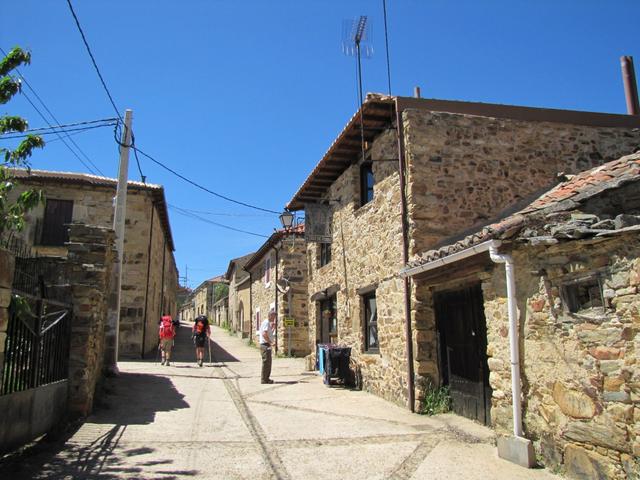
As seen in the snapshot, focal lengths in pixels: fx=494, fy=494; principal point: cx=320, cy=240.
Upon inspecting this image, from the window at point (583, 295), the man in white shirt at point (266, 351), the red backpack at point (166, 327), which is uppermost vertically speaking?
the window at point (583, 295)

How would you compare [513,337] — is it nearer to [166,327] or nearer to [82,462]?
[82,462]

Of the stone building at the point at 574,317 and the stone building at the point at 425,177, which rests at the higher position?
the stone building at the point at 425,177

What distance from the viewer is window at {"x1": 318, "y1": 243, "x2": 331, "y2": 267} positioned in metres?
13.7

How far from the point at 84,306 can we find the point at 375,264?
534cm

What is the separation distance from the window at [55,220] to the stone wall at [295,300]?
7400mm

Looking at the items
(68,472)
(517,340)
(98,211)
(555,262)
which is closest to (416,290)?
(517,340)

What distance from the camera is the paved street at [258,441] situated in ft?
16.1

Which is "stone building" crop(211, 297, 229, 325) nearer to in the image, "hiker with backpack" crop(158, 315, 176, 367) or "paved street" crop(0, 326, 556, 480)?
"hiker with backpack" crop(158, 315, 176, 367)

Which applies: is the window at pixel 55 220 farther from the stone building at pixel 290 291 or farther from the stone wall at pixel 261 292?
the stone wall at pixel 261 292

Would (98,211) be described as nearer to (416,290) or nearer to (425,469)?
(416,290)

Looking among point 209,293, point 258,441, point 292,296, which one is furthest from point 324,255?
point 209,293

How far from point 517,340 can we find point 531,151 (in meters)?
4.93

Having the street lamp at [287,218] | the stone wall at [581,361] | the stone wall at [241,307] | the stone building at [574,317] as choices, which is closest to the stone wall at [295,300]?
the street lamp at [287,218]

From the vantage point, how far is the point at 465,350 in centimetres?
739
